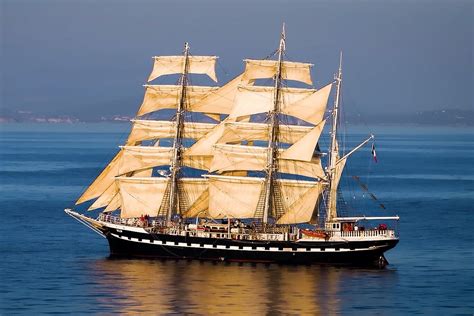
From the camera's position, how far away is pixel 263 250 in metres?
96.0

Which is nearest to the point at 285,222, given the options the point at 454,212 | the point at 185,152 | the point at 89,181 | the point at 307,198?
the point at 307,198

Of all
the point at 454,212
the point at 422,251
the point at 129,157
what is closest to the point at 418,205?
the point at 454,212

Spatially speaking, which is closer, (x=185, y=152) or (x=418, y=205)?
(x=185, y=152)

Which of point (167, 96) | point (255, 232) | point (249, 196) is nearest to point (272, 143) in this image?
point (249, 196)

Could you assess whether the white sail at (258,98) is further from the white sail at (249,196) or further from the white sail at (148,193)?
the white sail at (148,193)

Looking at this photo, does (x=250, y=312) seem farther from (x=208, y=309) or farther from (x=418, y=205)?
(x=418, y=205)

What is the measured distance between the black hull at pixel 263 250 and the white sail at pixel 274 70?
11.2 metres

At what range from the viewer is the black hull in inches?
3757

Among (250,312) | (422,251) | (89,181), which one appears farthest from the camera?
(89,181)

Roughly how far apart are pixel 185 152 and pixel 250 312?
77.8ft

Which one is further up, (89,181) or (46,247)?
(89,181)

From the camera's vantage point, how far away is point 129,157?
330 ft

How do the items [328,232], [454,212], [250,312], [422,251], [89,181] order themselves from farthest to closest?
1. [89,181]
2. [454,212]
3. [422,251]
4. [328,232]
5. [250,312]

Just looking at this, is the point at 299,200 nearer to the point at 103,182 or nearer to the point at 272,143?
the point at 272,143
